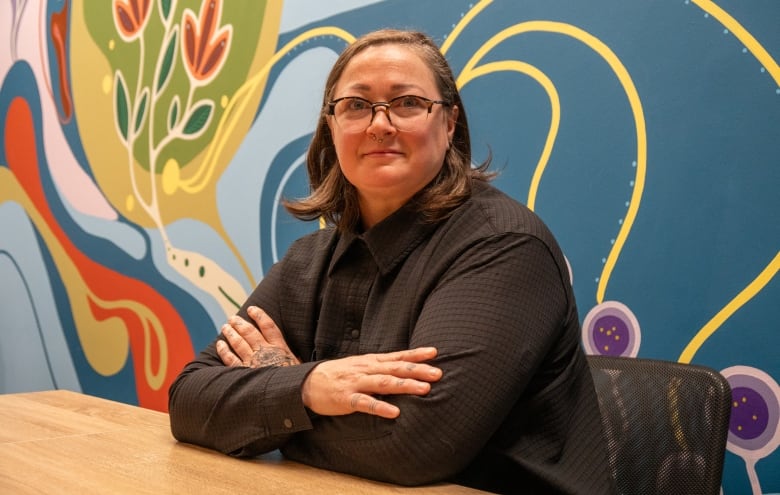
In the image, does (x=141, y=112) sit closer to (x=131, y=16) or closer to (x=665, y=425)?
(x=131, y=16)

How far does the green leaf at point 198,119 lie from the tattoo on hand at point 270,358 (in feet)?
5.93

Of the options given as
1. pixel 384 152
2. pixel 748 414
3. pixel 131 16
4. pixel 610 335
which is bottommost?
pixel 748 414

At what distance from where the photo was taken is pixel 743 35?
187 cm

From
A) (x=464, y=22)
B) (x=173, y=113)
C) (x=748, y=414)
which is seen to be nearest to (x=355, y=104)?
(x=464, y=22)

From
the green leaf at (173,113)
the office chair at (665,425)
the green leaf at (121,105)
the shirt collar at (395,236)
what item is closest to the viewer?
the office chair at (665,425)

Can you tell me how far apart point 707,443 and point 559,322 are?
348mm

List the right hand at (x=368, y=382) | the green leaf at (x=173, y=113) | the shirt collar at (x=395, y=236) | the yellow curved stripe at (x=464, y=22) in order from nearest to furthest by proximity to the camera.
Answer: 1. the right hand at (x=368, y=382)
2. the shirt collar at (x=395, y=236)
3. the yellow curved stripe at (x=464, y=22)
4. the green leaf at (x=173, y=113)

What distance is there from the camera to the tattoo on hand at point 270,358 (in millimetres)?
1695

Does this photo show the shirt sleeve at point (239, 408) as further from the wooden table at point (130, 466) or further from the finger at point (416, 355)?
the finger at point (416, 355)

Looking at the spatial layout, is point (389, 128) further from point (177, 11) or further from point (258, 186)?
point (177, 11)

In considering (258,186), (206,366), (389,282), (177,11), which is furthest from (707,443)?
(177,11)

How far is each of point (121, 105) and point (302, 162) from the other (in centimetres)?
127

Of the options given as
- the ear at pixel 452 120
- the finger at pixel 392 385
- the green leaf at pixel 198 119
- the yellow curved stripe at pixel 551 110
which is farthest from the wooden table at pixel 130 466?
the green leaf at pixel 198 119

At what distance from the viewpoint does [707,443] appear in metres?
1.47
